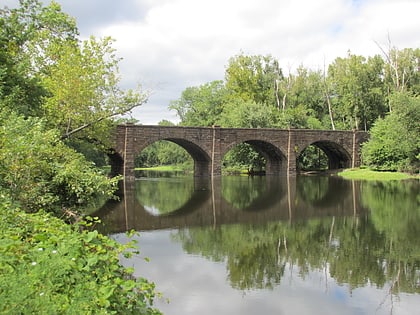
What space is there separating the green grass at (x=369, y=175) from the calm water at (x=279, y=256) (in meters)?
16.5

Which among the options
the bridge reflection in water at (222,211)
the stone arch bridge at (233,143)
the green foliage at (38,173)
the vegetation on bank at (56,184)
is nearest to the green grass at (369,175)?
the stone arch bridge at (233,143)

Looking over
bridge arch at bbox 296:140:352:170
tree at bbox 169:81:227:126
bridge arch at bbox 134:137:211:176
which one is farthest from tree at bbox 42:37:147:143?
tree at bbox 169:81:227:126

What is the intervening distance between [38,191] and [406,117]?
3225cm

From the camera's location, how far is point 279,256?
9422 mm

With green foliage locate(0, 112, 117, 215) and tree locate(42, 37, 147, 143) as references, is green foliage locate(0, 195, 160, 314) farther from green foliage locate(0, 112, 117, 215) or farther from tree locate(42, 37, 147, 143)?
tree locate(42, 37, 147, 143)

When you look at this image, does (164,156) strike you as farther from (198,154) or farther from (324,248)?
(324,248)

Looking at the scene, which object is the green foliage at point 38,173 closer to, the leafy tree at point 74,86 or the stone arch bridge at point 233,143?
the leafy tree at point 74,86

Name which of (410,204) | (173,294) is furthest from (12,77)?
(410,204)

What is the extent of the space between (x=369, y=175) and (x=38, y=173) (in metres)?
31.6

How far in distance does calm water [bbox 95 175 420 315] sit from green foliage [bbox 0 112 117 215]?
6.40 feet

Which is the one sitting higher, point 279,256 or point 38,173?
point 38,173

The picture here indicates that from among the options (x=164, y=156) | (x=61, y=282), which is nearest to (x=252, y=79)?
(x=164, y=156)

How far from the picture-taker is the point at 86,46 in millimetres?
18250

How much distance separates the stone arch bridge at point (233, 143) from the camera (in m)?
31.2
